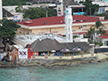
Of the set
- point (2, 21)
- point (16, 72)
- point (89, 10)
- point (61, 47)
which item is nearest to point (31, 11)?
point (89, 10)

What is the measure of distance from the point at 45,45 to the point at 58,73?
625cm

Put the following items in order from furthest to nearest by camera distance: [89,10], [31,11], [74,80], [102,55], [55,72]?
[89,10], [31,11], [102,55], [55,72], [74,80]

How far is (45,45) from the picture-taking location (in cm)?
4634

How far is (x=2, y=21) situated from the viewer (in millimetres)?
52656

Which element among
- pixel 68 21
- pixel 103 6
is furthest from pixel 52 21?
pixel 103 6

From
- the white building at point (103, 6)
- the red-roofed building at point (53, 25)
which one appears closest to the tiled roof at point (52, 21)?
the red-roofed building at point (53, 25)

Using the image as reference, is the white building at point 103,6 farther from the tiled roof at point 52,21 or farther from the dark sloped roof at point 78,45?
the dark sloped roof at point 78,45

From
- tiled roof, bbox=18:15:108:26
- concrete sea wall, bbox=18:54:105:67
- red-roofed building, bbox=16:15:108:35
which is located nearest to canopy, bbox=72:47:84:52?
concrete sea wall, bbox=18:54:105:67

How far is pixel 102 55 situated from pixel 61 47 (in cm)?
496

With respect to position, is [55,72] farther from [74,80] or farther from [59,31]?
[59,31]

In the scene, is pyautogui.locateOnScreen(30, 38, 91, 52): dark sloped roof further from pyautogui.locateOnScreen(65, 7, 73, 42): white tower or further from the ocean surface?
the ocean surface

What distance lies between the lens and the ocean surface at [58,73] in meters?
A: 39.2

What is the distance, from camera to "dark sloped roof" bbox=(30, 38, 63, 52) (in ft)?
151

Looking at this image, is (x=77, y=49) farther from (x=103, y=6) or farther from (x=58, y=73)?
(x=103, y=6)
